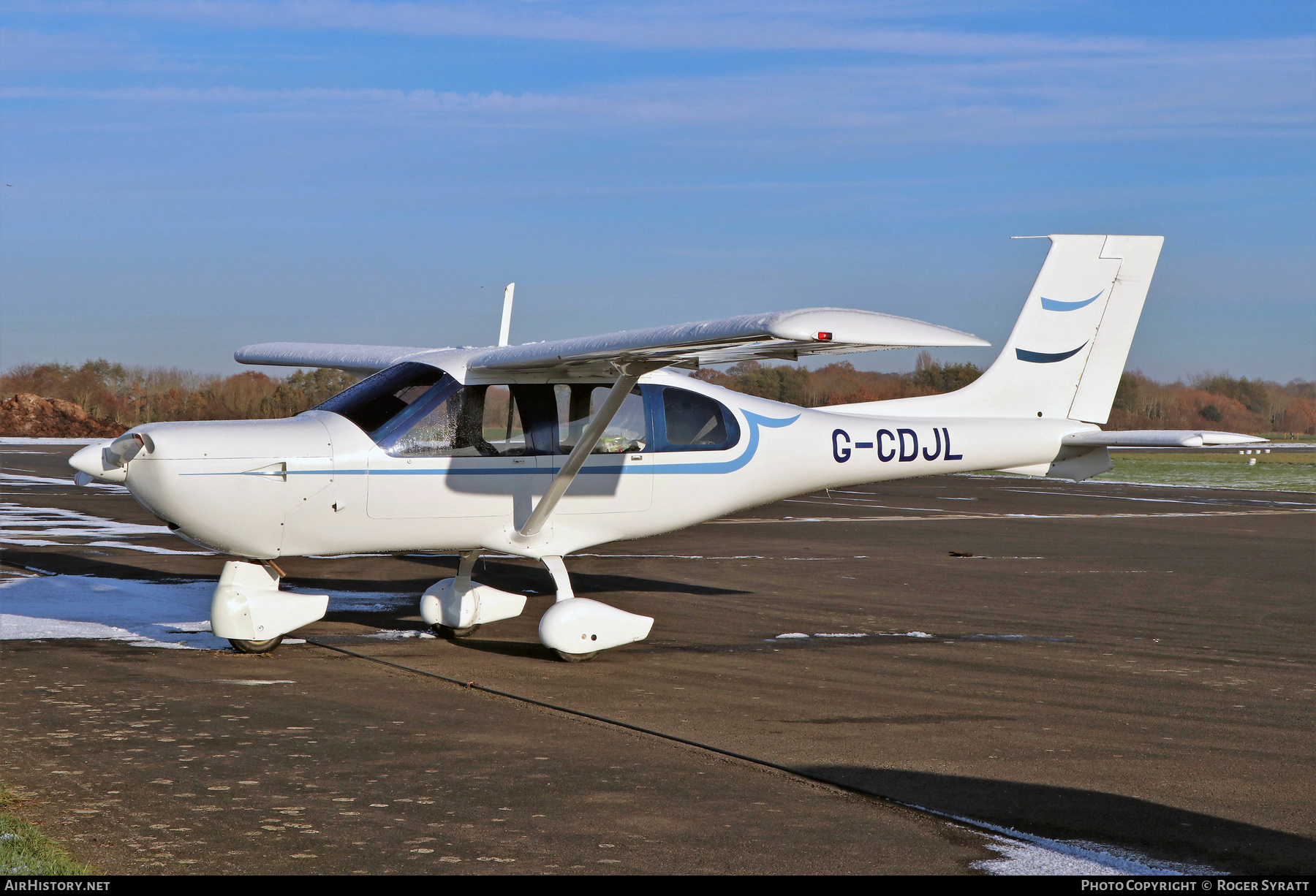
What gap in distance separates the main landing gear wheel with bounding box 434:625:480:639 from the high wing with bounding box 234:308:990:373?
2.16 metres

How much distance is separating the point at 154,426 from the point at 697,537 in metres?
11.2

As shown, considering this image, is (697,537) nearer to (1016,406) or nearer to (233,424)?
(1016,406)

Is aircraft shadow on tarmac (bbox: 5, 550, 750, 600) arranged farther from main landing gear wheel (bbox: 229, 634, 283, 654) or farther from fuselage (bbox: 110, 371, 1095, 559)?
main landing gear wheel (bbox: 229, 634, 283, 654)

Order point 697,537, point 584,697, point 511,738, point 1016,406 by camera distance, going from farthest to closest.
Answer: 1. point 697,537
2. point 1016,406
3. point 584,697
4. point 511,738

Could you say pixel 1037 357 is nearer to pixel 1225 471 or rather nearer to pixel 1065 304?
pixel 1065 304

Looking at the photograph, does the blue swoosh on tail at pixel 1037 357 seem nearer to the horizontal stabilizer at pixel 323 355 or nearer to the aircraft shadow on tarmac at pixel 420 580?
the aircraft shadow on tarmac at pixel 420 580

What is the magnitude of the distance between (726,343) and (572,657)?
2775mm

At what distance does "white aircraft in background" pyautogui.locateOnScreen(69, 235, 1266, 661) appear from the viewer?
770 cm

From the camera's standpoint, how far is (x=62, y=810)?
4.83 metres

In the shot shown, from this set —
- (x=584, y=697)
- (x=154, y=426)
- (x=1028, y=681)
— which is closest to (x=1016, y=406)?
(x=1028, y=681)

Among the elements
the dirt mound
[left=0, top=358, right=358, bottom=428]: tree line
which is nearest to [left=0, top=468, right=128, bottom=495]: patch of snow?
[left=0, top=358, right=358, bottom=428]: tree line

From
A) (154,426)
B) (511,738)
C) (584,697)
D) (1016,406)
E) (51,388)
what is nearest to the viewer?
(511,738)

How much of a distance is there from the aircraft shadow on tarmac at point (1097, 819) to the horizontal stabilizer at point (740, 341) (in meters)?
2.25

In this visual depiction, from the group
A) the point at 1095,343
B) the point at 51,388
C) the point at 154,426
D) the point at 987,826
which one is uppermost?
the point at 51,388
